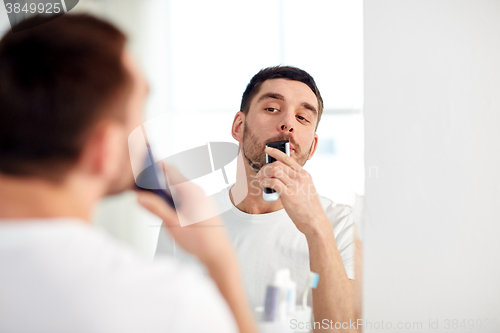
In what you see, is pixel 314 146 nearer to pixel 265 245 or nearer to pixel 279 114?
pixel 279 114

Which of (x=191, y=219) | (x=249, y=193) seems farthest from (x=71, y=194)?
(x=249, y=193)

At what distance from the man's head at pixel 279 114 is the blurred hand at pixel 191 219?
0.44 ft

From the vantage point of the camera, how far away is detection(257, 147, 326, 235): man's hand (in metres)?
0.66

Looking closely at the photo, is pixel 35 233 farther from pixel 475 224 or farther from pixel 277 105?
pixel 475 224

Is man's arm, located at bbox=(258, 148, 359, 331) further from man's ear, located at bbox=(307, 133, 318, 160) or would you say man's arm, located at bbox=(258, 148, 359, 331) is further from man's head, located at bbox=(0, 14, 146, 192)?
man's head, located at bbox=(0, 14, 146, 192)

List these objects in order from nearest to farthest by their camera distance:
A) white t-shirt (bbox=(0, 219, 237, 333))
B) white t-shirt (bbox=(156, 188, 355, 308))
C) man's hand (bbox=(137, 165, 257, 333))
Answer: white t-shirt (bbox=(0, 219, 237, 333)) → man's hand (bbox=(137, 165, 257, 333)) → white t-shirt (bbox=(156, 188, 355, 308))

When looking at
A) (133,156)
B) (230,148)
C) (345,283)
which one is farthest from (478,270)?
(133,156)

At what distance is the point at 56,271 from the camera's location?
1.04ft

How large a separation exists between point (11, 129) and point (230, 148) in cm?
38

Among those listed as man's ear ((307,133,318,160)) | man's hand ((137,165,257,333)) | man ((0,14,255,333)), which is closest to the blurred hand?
man's hand ((137,165,257,333))

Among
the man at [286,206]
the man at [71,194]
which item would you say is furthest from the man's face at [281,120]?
the man at [71,194]

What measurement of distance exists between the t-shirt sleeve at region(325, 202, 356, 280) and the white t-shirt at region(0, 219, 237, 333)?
391mm

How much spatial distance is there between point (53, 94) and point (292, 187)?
436mm

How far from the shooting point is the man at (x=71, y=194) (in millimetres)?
317
